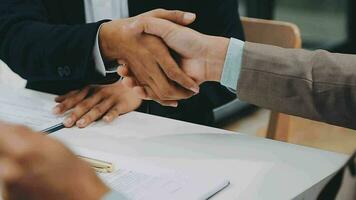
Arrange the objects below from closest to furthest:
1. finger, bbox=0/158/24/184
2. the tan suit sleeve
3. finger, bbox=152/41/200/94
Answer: finger, bbox=0/158/24/184
the tan suit sleeve
finger, bbox=152/41/200/94

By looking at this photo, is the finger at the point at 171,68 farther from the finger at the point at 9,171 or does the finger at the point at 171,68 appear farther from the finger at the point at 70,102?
the finger at the point at 9,171

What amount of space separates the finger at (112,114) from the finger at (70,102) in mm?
100

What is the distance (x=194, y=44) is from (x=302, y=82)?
0.92 ft

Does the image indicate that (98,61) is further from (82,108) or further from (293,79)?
(293,79)

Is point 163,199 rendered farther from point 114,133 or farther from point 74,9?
point 74,9

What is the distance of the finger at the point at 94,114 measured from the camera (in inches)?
49.0

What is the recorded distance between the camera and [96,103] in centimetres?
135

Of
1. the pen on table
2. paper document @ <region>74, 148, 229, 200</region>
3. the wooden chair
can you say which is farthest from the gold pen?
the wooden chair

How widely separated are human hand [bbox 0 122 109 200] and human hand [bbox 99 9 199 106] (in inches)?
30.4

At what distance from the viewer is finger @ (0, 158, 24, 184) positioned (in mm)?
519

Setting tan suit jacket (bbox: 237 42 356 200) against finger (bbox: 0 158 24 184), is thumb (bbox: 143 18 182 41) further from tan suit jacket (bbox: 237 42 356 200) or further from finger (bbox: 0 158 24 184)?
finger (bbox: 0 158 24 184)

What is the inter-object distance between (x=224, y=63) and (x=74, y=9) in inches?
21.4

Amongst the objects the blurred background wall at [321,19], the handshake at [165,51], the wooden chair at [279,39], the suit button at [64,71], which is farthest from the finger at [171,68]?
the blurred background wall at [321,19]

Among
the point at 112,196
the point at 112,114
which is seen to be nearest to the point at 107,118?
the point at 112,114
